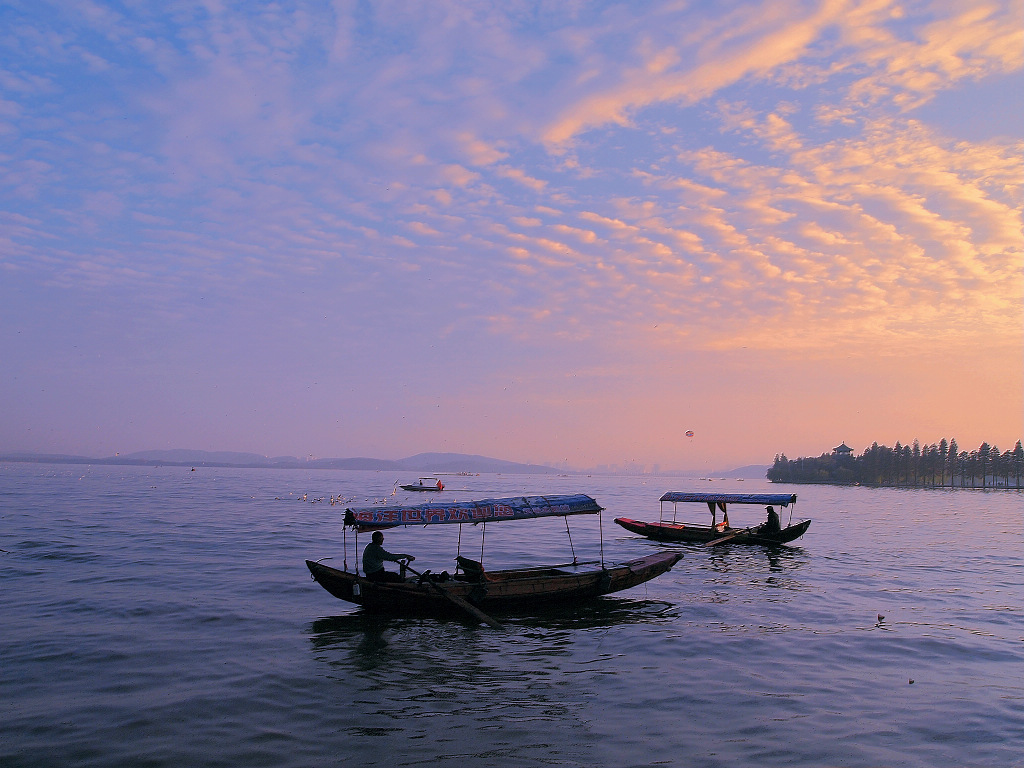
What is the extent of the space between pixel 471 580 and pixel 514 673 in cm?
487

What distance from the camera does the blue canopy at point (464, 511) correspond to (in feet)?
56.3

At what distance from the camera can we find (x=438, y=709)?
1080 cm

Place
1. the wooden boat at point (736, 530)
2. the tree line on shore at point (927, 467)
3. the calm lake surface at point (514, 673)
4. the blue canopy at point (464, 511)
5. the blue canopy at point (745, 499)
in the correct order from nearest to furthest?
the calm lake surface at point (514, 673), the blue canopy at point (464, 511), the wooden boat at point (736, 530), the blue canopy at point (745, 499), the tree line on shore at point (927, 467)

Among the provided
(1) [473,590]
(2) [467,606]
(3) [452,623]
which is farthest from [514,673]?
(3) [452,623]

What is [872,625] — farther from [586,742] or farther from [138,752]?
[138,752]

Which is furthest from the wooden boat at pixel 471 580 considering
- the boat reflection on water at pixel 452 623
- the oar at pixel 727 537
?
the oar at pixel 727 537

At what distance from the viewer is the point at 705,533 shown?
34.4 meters

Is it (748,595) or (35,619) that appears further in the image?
(748,595)

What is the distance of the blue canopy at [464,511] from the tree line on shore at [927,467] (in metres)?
166

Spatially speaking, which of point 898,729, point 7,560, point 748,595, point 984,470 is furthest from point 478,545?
point 984,470

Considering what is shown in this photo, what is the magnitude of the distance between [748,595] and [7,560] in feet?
89.5

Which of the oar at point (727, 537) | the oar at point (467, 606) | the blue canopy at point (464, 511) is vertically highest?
the blue canopy at point (464, 511)

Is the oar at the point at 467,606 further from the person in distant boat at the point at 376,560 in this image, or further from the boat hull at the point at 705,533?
the boat hull at the point at 705,533

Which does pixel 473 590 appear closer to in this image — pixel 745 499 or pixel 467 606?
pixel 467 606
